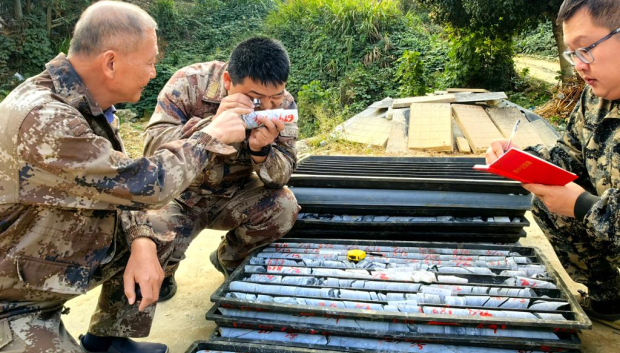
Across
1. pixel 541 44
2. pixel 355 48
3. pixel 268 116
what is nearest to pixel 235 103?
pixel 268 116

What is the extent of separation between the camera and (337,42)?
12969mm

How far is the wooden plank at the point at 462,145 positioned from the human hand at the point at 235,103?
482 cm

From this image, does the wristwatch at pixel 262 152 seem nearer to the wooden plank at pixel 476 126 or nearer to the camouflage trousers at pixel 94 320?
the camouflage trousers at pixel 94 320

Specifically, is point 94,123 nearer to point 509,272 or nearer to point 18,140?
point 18,140

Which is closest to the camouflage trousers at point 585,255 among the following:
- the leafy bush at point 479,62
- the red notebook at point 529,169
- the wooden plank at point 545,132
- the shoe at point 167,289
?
the red notebook at point 529,169

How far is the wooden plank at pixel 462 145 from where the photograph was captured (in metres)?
6.49

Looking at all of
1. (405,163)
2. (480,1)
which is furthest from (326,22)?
(405,163)

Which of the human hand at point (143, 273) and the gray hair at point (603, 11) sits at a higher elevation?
the gray hair at point (603, 11)

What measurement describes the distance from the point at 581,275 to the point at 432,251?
2.55ft

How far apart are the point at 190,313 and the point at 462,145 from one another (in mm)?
5029

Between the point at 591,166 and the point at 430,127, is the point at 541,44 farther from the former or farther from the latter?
the point at 591,166

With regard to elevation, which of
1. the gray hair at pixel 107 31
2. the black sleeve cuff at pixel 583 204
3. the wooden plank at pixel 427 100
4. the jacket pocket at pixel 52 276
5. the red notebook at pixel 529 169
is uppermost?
the gray hair at pixel 107 31

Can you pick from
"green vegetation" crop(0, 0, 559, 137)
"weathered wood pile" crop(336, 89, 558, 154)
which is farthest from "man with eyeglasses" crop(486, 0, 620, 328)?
"green vegetation" crop(0, 0, 559, 137)

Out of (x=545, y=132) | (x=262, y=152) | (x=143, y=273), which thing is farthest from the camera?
(x=545, y=132)
